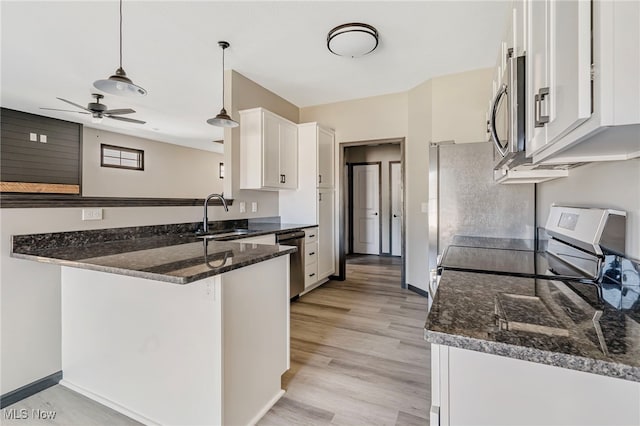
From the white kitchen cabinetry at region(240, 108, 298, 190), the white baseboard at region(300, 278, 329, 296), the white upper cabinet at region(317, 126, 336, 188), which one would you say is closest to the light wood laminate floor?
the white baseboard at region(300, 278, 329, 296)

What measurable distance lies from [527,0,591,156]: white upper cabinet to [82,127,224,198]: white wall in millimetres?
7163

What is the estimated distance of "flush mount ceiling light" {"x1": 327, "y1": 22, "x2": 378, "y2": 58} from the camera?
2496 millimetres

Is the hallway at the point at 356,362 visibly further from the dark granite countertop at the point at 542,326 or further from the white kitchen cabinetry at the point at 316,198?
the dark granite countertop at the point at 542,326

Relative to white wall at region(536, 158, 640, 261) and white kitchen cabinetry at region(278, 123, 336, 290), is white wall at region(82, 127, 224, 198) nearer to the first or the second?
white kitchen cabinetry at region(278, 123, 336, 290)

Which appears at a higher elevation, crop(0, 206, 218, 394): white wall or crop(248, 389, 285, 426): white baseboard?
crop(0, 206, 218, 394): white wall

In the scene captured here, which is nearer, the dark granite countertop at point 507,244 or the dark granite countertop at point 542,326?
the dark granite countertop at point 542,326

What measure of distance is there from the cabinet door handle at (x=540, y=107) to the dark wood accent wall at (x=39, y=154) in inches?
267

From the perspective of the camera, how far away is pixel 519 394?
0.62m

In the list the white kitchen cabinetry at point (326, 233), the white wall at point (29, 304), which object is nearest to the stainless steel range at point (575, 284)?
the white wall at point (29, 304)

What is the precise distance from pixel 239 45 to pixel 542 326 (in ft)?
10.3

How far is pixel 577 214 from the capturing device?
134cm

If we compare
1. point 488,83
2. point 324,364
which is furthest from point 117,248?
point 488,83

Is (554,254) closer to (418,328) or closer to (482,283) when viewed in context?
(482,283)

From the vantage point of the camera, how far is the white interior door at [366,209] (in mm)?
6473
